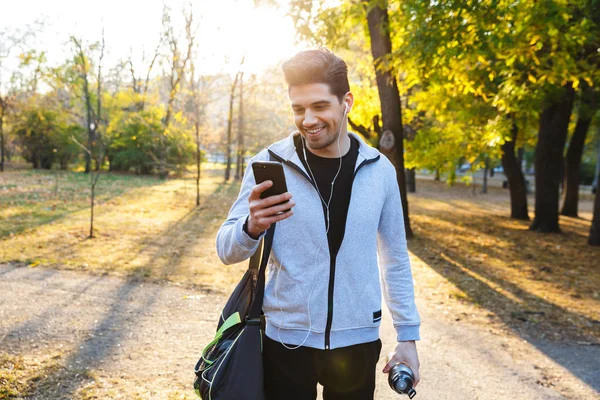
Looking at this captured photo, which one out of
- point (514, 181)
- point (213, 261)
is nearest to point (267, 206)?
point (213, 261)

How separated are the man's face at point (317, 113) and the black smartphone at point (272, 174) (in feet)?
1.20

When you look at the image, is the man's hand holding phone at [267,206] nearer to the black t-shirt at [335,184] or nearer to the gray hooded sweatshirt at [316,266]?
the gray hooded sweatshirt at [316,266]

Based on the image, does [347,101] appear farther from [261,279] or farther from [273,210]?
[261,279]

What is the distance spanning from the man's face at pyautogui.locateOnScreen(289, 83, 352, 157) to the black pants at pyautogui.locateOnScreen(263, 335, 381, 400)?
2.69 feet

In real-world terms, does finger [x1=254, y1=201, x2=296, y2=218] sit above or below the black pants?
above

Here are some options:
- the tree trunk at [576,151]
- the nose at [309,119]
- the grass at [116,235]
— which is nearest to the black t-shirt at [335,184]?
the nose at [309,119]

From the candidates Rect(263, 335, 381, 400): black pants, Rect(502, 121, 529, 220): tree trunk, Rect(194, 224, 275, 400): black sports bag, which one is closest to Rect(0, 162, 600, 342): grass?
Rect(502, 121, 529, 220): tree trunk

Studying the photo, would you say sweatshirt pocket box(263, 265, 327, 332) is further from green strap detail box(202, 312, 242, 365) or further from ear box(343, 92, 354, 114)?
ear box(343, 92, 354, 114)

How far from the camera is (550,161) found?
519 inches

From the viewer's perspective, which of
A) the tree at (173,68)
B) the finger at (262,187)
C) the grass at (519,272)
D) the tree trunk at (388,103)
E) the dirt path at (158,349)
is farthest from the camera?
the tree at (173,68)

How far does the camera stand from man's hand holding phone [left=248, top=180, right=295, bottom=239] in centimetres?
153

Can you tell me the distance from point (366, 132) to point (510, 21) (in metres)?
7.72

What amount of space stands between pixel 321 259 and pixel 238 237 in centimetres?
35

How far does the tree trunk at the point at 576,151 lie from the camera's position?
14.4 m
